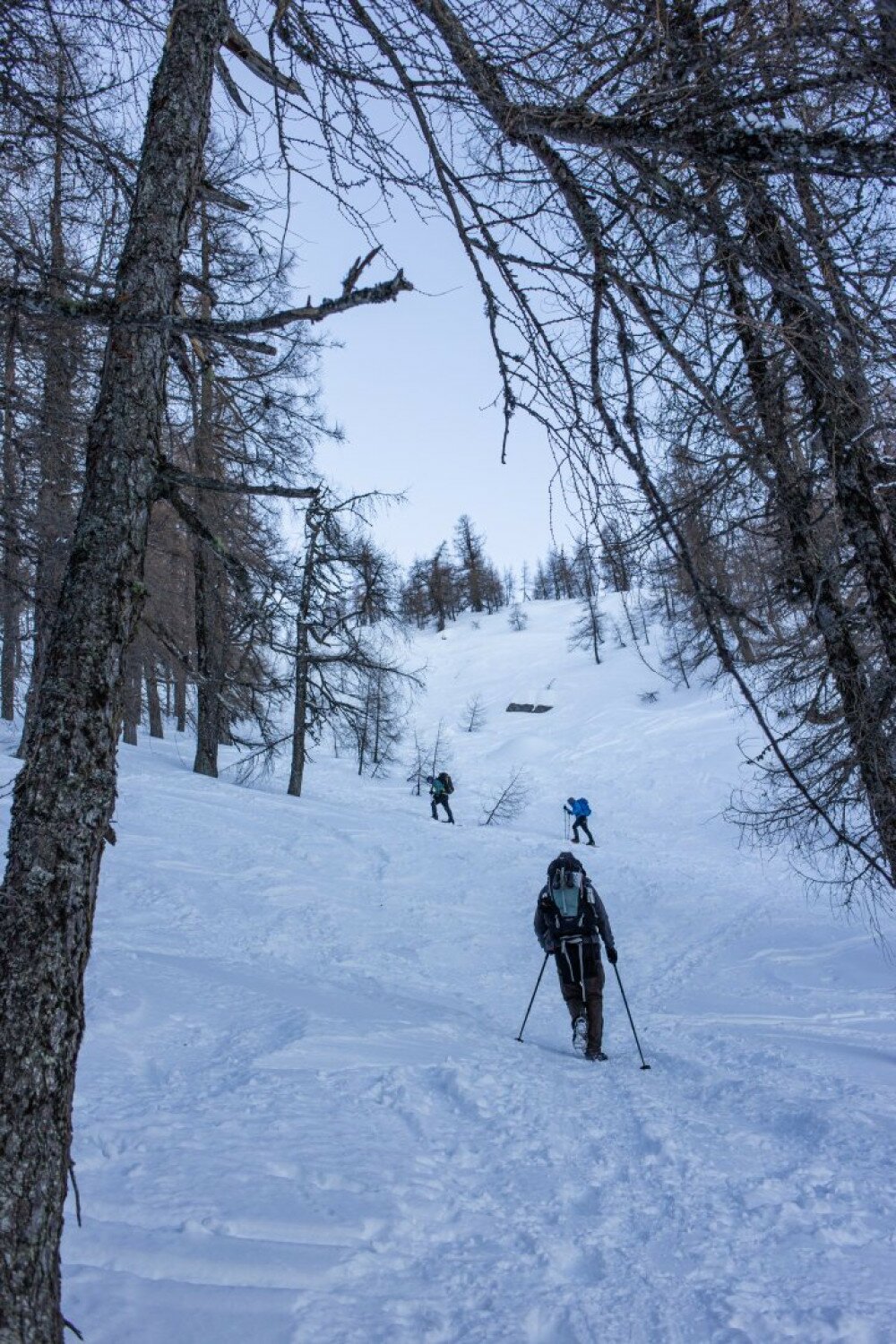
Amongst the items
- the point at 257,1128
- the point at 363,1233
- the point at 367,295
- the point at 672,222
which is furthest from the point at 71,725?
the point at 257,1128

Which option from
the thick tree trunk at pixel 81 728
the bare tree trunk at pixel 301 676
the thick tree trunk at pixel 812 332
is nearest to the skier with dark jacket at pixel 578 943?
the thick tree trunk at pixel 812 332

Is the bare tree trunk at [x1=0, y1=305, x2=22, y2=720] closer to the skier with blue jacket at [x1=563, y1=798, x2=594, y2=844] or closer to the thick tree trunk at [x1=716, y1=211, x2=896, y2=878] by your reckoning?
the thick tree trunk at [x1=716, y1=211, x2=896, y2=878]

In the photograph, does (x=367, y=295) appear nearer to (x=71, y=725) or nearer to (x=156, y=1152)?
(x=71, y=725)

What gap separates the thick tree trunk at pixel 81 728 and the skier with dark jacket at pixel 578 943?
18.5 feet

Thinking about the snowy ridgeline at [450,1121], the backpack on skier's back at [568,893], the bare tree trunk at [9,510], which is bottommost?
the snowy ridgeline at [450,1121]

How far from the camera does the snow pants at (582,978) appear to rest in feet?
21.8

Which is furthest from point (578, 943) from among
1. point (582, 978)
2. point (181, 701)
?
point (181, 701)

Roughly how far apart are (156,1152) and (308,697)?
15148 mm

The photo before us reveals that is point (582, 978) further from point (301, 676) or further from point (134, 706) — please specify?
point (134, 706)

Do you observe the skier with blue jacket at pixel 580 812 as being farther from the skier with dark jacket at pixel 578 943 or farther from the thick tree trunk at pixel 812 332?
the thick tree trunk at pixel 812 332

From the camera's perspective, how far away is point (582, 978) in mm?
6730

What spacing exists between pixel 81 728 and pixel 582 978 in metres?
5.94

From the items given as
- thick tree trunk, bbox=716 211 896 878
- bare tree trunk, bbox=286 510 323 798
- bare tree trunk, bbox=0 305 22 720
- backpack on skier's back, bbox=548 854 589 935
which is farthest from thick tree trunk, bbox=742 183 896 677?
bare tree trunk, bbox=286 510 323 798

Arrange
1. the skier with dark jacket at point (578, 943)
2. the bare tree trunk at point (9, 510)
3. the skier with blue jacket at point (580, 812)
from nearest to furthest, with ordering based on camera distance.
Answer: the bare tree trunk at point (9, 510), the skier with dark jacket at point (578, 943), the skier with blue jacket at point (580, 812)
